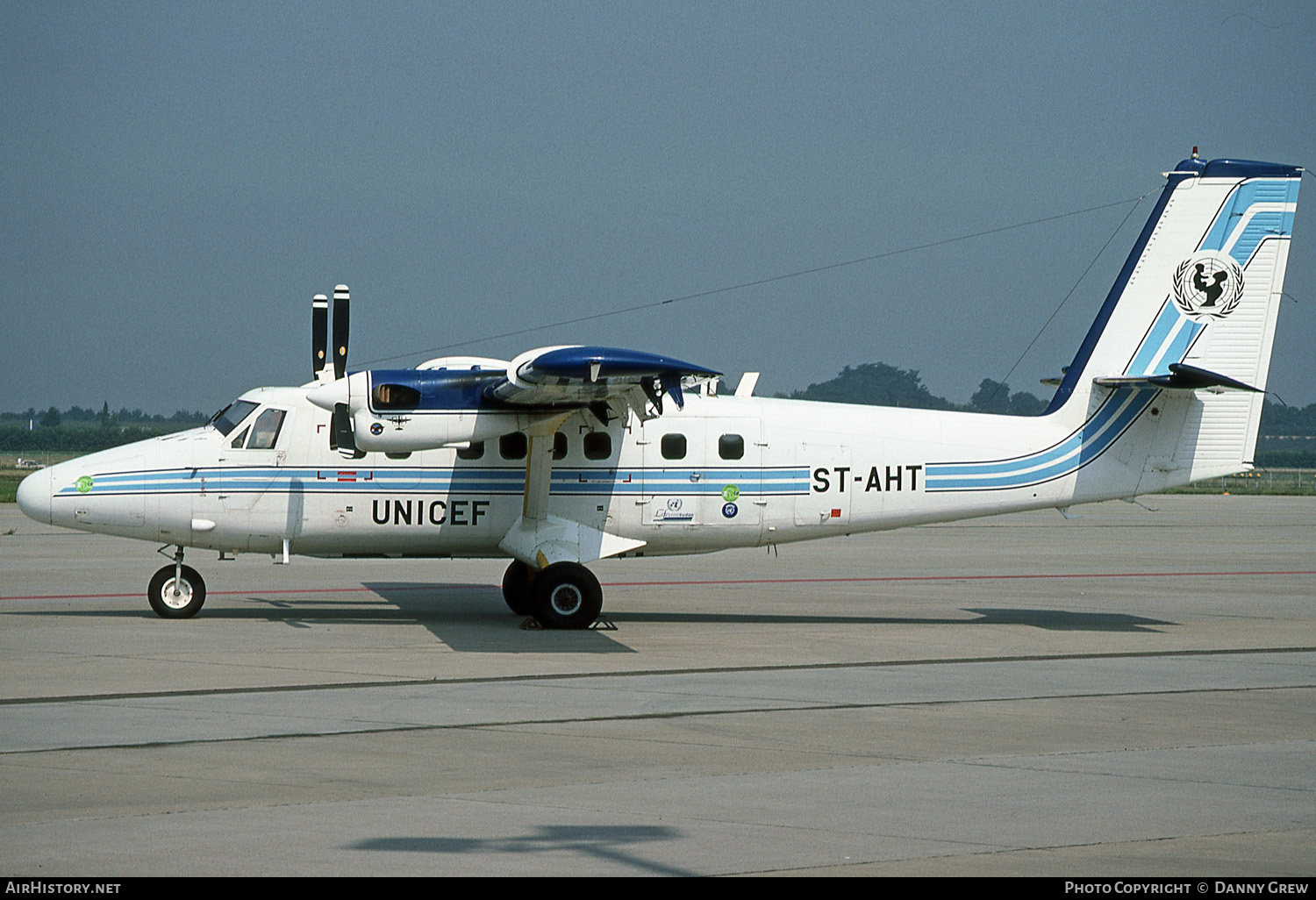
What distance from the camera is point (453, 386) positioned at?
15969 mm

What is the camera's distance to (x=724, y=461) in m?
18.1

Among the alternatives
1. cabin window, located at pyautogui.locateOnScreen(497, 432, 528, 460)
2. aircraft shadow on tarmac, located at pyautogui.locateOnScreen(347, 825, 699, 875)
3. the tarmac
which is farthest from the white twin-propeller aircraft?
aircraft shadow on tarmac, located at pyautogui.locateOnScreen(347, 825, 699, 875)

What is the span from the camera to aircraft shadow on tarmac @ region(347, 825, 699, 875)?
6820 mm

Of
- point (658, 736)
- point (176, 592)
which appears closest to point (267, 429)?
point (176, 592)

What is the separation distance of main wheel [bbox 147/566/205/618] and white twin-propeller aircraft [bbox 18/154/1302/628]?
25 millimetres

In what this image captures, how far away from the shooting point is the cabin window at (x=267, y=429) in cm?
1753

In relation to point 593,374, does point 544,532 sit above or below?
below

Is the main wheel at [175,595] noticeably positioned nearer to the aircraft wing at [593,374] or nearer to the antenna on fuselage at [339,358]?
the antenna on fuselage at [339,358]

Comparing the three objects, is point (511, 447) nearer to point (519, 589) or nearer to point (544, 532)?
point (544, 532)

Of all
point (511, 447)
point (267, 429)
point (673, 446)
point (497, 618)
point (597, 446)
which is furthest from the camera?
point (497, 618)

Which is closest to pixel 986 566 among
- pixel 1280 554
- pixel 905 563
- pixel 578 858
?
pixel 905 563

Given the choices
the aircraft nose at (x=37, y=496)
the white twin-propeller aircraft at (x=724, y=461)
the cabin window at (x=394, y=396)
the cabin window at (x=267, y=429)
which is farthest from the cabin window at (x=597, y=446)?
the aircraft nose at (x=37, y=496)

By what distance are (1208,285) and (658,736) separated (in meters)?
11.9

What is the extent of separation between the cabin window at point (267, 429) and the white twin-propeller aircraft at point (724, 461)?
0.03m
